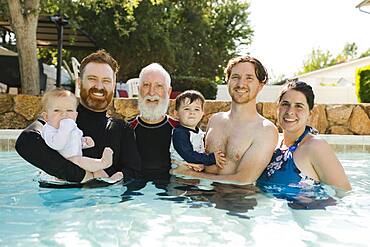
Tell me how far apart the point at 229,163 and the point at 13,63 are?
10.4m

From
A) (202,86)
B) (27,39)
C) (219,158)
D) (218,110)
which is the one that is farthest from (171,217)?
(202,86)

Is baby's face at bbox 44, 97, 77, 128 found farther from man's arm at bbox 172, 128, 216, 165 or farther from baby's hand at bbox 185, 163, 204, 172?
baby's hand at bbox 185, 163, 204, 172

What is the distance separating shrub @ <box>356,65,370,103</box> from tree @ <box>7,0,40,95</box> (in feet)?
23.6

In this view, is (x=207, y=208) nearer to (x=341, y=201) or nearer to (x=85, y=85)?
(x=341, y=201)

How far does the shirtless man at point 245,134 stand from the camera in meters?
3.55

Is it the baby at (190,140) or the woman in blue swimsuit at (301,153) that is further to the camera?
the baby at (190,140)

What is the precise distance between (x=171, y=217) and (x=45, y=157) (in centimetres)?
98

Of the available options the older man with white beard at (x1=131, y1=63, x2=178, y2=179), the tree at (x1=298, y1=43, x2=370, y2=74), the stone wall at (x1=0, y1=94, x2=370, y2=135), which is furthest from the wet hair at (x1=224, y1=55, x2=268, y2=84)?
the tree at (x1=298, y1=43, x2=370, y2=74)

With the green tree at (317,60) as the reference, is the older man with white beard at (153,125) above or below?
below

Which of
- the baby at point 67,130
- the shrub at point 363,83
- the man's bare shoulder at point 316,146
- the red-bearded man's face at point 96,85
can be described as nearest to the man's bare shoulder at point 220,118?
the man's bare shoulder at point 316,146

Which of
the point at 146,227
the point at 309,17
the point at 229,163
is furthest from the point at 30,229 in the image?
the point at 309,17

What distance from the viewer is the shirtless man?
3.55 m

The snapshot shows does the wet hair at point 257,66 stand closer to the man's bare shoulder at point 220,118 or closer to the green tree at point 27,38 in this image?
the man's bare shoulder at point 220,118

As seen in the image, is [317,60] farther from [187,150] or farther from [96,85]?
[96,85]
